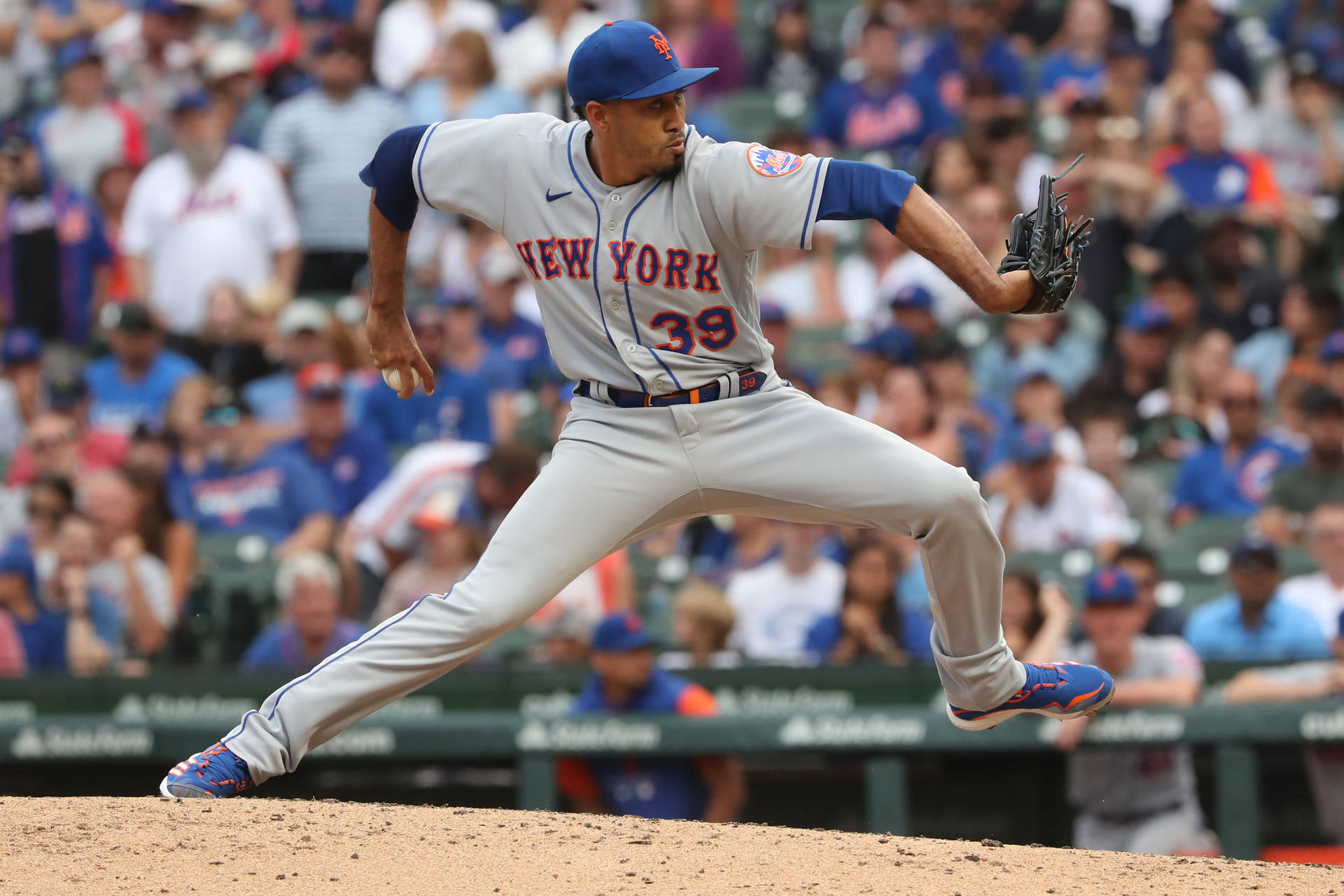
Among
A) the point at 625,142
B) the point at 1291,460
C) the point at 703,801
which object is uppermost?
the point at 625,142

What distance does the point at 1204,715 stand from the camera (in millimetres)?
6090

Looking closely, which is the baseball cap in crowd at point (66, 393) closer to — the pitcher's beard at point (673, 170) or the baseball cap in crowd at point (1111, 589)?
the baseball cap in crowd at point (1111, 589)

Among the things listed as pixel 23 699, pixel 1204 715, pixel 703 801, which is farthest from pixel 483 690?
pixel 1204 715

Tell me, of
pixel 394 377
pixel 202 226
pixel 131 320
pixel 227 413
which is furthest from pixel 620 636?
pixel 202 226

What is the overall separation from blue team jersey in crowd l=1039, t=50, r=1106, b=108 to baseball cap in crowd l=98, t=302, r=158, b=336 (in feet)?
16.2

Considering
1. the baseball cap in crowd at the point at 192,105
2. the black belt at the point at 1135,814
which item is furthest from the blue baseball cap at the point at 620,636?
the baseball cap in crowd at the point at 192,105

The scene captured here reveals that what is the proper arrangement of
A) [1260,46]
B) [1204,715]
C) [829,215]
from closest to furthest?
[829,215] < [1204,715] < [1260,46]

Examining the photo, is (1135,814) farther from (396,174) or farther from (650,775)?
(396,174)

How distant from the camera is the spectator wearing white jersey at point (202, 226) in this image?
32.1 ft

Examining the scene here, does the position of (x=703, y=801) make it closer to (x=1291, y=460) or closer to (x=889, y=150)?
(x=1291, y=460)

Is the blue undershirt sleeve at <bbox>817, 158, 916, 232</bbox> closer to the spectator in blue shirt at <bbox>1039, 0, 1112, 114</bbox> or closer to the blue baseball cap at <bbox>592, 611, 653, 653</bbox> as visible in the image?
the blue baseball cap at <bbox>592, 611, 653, 653</bbox>

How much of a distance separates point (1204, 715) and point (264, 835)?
3.29 m

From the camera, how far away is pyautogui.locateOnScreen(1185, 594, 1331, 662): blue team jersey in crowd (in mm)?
6566

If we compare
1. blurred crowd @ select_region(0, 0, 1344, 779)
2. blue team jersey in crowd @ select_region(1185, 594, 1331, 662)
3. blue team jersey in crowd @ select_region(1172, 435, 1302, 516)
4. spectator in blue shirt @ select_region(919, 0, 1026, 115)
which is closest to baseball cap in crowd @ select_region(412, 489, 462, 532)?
blurred crowd @ select_region(0, 0, 1344, 779)
